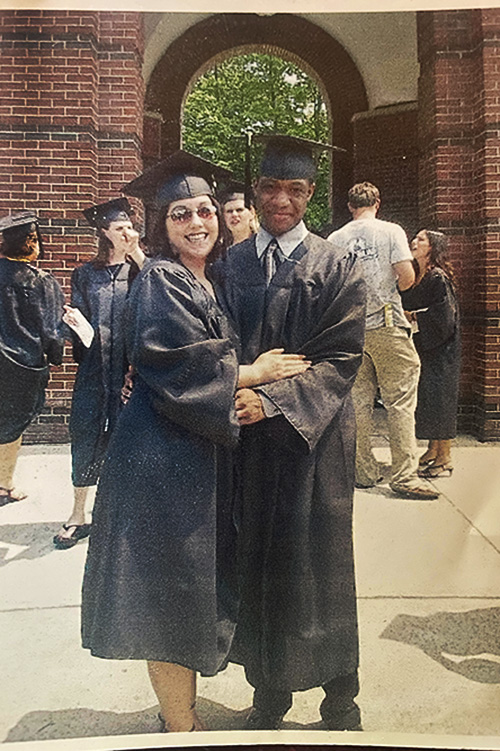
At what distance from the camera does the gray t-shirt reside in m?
1.68

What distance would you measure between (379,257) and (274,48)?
2.31 ft

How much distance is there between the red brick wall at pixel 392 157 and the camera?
1734 mm

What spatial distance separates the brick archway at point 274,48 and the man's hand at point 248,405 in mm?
810

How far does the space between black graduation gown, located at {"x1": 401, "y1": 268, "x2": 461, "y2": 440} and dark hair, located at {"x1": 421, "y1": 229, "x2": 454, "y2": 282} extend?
19mm

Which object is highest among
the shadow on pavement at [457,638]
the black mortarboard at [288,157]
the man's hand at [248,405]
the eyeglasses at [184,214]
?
the black mortarboard at [288,157]

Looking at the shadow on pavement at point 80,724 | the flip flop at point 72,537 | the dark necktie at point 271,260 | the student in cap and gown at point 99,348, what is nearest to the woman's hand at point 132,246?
the student in cap and gown at point 99,348

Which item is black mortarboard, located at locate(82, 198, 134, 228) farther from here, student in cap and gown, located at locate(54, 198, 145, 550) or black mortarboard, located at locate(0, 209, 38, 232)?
black mortarboard, located at locate(0, 209, 38, 232)

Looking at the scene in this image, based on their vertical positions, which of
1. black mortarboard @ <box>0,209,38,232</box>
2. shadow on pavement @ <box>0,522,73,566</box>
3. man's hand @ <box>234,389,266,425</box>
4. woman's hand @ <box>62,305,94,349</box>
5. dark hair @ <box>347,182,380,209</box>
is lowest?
shadow on pavement @ <box>0,522,73,566</box>

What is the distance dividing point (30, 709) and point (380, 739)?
98 cm

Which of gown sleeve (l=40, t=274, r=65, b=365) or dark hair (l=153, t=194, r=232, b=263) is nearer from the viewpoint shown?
dark hair (l=153, t=194, r=232, b=263)

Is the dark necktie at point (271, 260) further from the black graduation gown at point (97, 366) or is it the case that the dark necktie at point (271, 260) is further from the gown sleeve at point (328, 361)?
the black graduation gown at point (97, 366)

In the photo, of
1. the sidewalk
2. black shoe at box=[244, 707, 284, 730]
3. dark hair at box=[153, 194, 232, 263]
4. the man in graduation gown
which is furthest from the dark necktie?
black shoe at box=[244, 707, 284, 730]

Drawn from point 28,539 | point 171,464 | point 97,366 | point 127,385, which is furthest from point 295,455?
point 28,539

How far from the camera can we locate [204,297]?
154 cm
